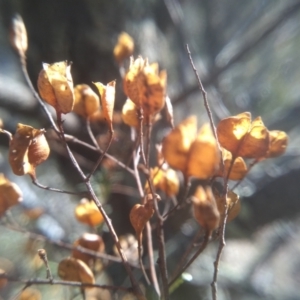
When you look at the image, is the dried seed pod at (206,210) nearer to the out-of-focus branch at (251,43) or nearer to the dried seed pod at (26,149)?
the dried seed pod at (26,149)

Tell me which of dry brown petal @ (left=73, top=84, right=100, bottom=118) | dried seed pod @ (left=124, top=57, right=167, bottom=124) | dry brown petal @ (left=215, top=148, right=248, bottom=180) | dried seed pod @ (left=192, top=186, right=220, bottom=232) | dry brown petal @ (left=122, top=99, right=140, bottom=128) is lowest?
dried seed pod @ (left=192, top=186, right=220, bottom=232)

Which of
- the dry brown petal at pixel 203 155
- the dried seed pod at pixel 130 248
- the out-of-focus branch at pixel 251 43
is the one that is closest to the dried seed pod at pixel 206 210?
the dry brown petal at pixel 203 155

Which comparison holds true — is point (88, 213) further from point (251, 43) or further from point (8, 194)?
point (251, 43)

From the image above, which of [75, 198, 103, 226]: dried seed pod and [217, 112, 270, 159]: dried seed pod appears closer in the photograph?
[217, 112, 270, 159]: dried seed pod

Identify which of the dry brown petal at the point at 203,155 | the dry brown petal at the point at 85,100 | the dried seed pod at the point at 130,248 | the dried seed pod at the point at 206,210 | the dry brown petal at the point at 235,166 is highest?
the dry brown petal at the point at 85,100

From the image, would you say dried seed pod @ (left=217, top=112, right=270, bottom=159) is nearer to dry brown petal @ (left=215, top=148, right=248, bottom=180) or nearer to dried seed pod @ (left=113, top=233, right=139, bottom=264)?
dry brown petal @ (left=215, top=148, right=248, bottom=180)

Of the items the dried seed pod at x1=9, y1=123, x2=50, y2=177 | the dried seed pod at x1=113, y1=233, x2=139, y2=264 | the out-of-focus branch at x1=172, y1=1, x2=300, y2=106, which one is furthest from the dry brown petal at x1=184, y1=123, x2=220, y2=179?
the out-of-focus branch at x1=172, y1=1, x2=300, y2=106

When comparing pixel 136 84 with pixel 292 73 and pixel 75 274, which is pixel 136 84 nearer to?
pixel 75 274

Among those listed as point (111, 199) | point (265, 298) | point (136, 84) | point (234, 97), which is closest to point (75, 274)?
point (136, 84)

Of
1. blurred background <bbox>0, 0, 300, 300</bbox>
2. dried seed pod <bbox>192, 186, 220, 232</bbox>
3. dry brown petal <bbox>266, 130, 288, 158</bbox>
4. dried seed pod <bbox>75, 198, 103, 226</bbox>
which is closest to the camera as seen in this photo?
dried seed pod <bbox>192, 186, 220, 232</bbox>
